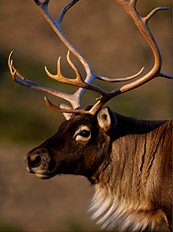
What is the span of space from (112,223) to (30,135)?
756cm

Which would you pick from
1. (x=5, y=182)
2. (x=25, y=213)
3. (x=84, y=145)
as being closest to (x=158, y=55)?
(x=84, y=145)

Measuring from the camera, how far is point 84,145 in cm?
469

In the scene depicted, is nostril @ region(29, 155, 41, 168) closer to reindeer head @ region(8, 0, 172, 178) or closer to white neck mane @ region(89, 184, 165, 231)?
reindeer head @ region(8, 0, 172, 178)

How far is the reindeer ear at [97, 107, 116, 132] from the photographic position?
4660 millimetres

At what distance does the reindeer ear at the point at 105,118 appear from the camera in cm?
466

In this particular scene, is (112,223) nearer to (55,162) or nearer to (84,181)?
(55,162)

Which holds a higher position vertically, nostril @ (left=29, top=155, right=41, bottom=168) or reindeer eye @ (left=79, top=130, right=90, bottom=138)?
nostril @ (left=29, top=155, right=41, bottom=168)

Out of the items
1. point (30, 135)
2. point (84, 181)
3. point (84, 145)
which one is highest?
point (84, 145)

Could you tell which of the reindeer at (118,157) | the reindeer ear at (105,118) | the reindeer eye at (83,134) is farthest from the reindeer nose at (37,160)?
the reindeer ear at (105,118)

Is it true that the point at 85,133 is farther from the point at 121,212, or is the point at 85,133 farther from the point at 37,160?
the point at 121,212

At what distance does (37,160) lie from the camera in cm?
454

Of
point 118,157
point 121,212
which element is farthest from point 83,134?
point 121,212

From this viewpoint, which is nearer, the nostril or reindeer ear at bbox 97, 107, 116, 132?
the nostril

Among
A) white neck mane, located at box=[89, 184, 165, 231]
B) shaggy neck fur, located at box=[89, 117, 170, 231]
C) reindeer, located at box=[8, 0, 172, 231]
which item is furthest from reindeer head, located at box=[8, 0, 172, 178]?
white neck mane, located at box=[89, 184, 165, 231]
